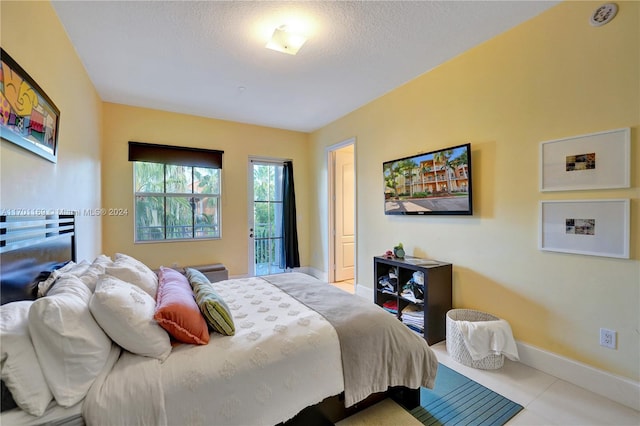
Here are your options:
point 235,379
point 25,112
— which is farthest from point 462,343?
point 25,112

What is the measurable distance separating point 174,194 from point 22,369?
3293mm

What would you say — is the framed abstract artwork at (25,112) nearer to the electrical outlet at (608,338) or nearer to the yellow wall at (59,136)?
the yellow wall at (59,136)

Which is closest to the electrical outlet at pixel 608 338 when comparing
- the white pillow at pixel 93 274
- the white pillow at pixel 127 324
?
the white pillow at pixel 127 324

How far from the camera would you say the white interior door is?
4.58 meters

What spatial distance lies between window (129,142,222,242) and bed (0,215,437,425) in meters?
2.01

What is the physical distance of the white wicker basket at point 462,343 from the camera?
2086mm

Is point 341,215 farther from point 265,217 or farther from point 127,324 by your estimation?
point 127,324

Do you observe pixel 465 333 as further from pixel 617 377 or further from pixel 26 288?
pixel 26 288

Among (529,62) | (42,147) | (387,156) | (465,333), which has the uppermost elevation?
(529,62)

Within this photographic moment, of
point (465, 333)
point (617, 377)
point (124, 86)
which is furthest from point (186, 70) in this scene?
point (617, 377)

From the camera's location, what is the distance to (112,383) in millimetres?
1077

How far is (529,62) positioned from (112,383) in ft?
10.5

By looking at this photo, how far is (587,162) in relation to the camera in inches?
71.1

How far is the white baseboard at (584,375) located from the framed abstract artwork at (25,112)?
347 centimetres
